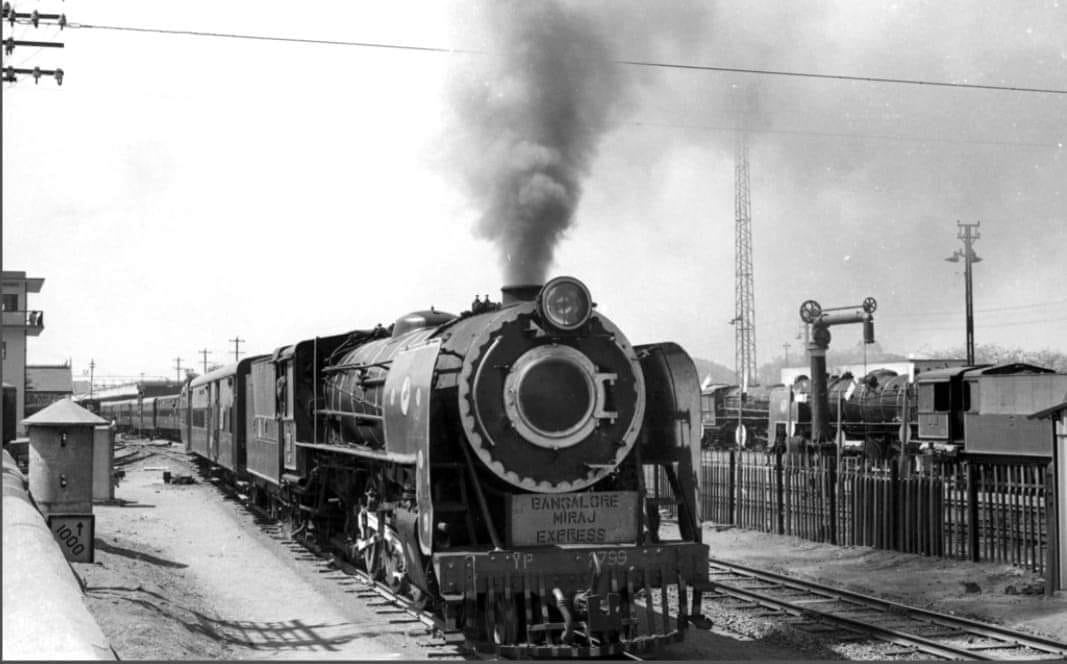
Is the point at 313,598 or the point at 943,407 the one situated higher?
the point at 943,407

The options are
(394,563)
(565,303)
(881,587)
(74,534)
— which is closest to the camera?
(565,303)

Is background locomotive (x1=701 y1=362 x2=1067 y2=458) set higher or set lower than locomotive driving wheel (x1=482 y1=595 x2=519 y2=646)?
higher

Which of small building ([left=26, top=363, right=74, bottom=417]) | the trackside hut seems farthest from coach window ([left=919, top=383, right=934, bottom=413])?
small building ([left=26, top=363, right=74, bottom=417])

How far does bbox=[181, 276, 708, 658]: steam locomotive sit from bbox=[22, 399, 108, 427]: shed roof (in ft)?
14.7

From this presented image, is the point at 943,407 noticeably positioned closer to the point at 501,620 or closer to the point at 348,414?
the point at 348,414

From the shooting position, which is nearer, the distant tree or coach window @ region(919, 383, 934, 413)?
coach window @ region(919, 383, 934, 413)

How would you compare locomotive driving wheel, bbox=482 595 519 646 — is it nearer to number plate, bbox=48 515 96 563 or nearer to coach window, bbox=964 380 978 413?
number plate, bbox=48 515 96 563

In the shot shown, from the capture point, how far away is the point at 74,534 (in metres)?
12.3

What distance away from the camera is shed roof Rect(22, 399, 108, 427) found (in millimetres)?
13062

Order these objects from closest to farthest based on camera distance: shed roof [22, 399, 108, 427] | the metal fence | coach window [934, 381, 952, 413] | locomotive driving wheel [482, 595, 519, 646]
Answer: locomotive driving wheel [482, 595, 519, 646]
shed roof [22, 399, 108, 427]
the metal fence
coach window [934, 381, 952, 413]

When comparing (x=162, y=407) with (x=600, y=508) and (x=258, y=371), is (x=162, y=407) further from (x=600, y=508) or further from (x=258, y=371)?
(x=600, y=508)

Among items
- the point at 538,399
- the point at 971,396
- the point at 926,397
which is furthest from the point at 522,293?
the point at 926,397

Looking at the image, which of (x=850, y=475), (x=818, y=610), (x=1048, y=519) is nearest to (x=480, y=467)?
(x=818, y=610)

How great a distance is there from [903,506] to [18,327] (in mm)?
51160
